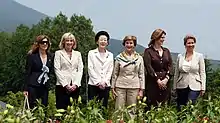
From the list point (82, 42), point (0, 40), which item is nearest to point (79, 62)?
point (82, 42)

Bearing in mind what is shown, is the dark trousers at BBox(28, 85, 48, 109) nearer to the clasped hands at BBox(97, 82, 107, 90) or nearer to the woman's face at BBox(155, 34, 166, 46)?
the clasped hands at BBox(97, 82, 107, 90)

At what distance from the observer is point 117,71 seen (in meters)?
7.20

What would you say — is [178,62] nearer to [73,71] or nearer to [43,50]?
[73,71]

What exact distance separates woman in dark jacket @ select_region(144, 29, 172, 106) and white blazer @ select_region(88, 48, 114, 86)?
23.9 inches

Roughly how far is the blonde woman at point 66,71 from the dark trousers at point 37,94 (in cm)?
19

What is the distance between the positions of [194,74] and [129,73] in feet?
3.17

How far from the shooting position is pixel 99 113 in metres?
3.93

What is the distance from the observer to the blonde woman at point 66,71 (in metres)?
6.83

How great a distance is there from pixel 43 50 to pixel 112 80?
1.16 m

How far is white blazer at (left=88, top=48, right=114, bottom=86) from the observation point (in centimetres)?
695

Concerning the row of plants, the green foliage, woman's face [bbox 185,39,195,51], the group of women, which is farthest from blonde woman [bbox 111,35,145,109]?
the green foliage

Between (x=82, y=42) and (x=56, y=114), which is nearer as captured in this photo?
Result: (x=56, y=114)

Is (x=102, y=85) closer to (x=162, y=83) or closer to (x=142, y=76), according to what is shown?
(x=142, y=76)

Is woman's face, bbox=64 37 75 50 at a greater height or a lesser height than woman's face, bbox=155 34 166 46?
lesser
